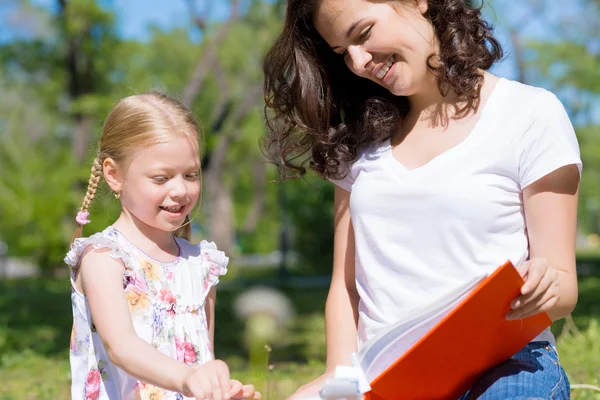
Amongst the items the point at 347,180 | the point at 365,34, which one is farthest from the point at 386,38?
the point at 347,180

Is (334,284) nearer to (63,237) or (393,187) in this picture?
(393,187)

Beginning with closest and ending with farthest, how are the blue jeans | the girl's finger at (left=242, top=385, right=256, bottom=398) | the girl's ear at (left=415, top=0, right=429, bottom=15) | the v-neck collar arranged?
the girl's finger at (left=242, top=385, right=256, bottom=398)
the blue jeans
the v-neck collar
the girl's ear at (left=415, top=0, right=429, bottom=15)

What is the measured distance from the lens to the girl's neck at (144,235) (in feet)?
7.70

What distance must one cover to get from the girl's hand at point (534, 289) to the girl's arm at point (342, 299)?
0.69 m

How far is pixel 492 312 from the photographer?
66.9 inches

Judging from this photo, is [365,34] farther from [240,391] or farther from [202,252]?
[240,391]

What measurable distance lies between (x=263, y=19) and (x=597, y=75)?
27.9 feet

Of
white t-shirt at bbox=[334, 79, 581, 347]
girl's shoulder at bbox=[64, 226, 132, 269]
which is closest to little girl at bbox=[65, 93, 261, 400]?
girl's shoulder at bbox=[64, 226, 132, 269]

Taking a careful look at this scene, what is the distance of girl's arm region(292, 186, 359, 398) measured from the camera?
2346 millimetres

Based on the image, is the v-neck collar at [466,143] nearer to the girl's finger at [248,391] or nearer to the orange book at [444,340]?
the orange book at [444,340]

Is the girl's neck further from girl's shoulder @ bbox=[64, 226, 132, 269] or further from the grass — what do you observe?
the grass

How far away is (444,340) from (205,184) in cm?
1363

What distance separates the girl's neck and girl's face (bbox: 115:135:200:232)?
4cm

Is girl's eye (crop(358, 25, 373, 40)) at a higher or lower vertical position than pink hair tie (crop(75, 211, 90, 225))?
higher
